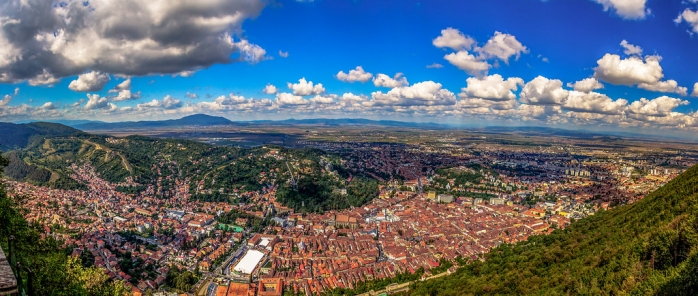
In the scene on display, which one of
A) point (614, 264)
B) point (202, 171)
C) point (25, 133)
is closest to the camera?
point (614, 264)

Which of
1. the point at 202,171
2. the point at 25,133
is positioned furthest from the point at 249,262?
the point at 25,133

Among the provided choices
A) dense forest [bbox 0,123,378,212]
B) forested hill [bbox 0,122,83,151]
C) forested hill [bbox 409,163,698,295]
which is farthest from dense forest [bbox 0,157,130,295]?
forested hill [bbox 0,122,83,151]

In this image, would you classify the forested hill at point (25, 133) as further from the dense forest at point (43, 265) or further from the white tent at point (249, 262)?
the dense forest at point (43, 265)

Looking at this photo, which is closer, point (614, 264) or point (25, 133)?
point (614, 264)

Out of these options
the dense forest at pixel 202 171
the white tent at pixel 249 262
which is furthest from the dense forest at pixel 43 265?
the dense forest at pixel 202 171

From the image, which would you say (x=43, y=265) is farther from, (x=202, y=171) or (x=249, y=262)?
(x=202, y=171)
